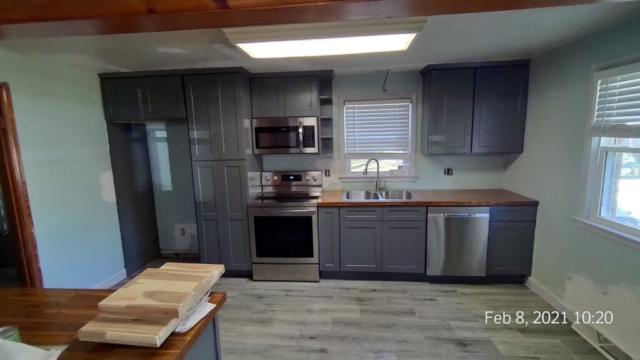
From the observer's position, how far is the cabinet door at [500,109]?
2.95 m

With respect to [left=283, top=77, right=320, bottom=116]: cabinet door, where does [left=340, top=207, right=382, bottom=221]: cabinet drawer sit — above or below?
below

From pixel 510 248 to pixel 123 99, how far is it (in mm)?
4404

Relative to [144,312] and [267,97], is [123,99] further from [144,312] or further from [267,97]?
[144,312]

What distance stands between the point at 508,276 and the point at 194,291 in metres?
3.22

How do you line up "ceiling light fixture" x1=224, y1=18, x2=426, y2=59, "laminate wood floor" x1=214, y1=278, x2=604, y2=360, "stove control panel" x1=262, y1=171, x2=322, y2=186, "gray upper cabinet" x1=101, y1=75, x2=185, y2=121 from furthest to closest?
"stove control panel" x1=262, y1=171, x2=322, y2=186 < "gray upper cabinet" x1=101, y1=75, x2=185, y2=121 < "laminate wood floor" x1=214, y1=278, x2=604, y2=360 < "ceiling light fixture" x1=224, y1=18, x2=426, y2=59

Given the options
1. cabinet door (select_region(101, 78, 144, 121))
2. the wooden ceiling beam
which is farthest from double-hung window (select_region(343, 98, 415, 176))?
the wooden ceiling beam

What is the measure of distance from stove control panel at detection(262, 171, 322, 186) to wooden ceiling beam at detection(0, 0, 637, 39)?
8.06ft

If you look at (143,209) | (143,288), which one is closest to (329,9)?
(143,288)

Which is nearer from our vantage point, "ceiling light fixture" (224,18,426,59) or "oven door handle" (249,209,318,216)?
"ceiling light fixture" (224,18,426,59)

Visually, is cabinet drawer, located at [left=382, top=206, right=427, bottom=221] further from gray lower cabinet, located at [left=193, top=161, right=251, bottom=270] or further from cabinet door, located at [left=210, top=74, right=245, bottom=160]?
cabinet door, located at [left=210, top=74, right=245, bottom=160]

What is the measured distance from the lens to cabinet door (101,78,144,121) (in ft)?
10.1

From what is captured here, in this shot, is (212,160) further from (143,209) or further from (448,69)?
(448,69)

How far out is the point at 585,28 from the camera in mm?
2086

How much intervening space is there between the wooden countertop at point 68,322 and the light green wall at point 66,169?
139 cm
